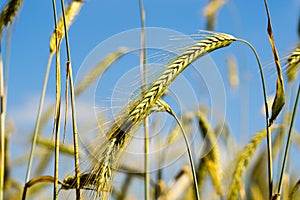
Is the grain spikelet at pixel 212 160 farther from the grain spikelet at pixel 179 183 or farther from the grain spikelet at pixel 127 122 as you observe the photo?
the grain spikelet at pixel 127 122

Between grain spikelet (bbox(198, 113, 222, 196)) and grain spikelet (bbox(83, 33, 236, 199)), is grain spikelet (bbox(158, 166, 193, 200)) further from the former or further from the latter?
grain spikelet (bbox(83, 33, 236, 199))

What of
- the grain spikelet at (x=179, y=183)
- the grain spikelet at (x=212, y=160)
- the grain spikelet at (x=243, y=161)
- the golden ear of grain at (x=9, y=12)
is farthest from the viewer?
the grain spikelet at (x=179, y=183)

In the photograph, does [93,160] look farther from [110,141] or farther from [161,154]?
[161,154]

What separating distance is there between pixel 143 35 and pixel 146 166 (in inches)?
19.8

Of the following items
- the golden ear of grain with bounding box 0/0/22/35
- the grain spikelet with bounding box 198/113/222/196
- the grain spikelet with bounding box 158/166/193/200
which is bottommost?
the grain spikelet with bounding box 158/166/193/200

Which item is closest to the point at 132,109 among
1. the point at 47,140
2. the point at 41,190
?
the point at 47,140

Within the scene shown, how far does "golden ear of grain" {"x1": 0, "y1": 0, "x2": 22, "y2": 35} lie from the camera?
167cm

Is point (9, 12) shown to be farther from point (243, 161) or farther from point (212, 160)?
point (212, 160)

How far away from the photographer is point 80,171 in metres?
1.18

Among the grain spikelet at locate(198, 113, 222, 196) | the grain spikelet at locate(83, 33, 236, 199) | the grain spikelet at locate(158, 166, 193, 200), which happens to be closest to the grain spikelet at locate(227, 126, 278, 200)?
the grain spikelet at locate(198, 113, 222, 196)

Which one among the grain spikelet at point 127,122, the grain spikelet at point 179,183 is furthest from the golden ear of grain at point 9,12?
the grain spikelet at point 179,183

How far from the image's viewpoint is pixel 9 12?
1688mm

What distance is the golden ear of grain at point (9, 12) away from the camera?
1.67 metres

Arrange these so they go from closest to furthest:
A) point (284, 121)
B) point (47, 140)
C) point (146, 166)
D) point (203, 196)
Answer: point (146, 166), point (47, 140), point (284, 121), point (203, 196)
